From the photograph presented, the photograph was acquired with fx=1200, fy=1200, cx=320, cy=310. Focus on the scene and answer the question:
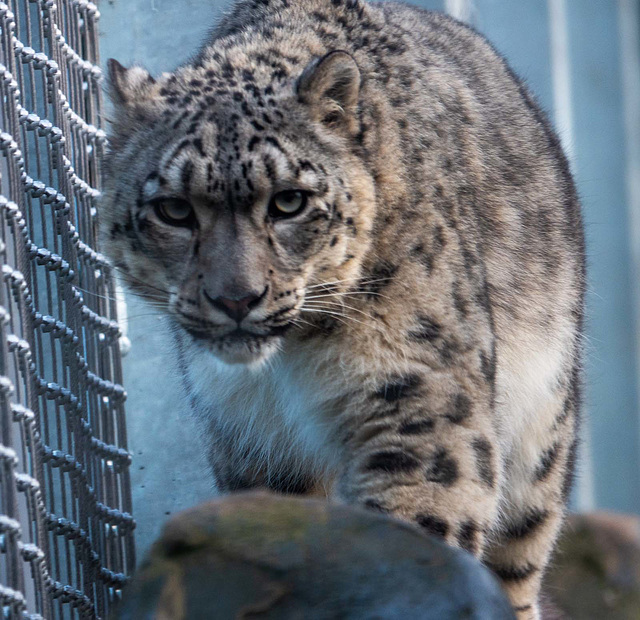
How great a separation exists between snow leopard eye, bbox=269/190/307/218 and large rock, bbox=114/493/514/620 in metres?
1.25

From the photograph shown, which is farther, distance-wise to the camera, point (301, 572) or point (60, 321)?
point (60, 321)

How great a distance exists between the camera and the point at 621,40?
8.30m

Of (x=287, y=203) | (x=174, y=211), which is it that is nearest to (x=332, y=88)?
(x=287, y=203)

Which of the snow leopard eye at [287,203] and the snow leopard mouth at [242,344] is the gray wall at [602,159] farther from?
the snow leopard mouth at [242,344]

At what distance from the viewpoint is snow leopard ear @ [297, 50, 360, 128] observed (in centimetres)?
383

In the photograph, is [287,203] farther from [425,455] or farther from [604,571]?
[604,571]

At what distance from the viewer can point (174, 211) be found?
3738 millimetres

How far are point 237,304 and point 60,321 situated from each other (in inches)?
36.5

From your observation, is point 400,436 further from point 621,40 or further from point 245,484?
point 621,40

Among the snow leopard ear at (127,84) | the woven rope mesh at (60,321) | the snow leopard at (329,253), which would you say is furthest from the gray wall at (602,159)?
the snow leopard ear at (127,84)

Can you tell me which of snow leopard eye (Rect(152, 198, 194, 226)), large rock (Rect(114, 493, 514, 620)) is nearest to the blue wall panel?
snow leopard eye (Rect(152, 198, 194, 226))

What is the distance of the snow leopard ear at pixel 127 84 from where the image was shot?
4055 millimetres

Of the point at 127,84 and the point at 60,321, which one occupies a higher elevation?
the point at 127,84

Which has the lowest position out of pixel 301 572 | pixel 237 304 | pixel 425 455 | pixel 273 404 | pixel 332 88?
pixel 301 572
